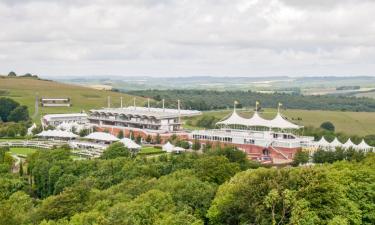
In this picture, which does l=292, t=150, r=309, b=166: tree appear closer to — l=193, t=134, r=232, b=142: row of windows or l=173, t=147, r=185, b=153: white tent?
l=173, t=147, r=185, b=153: white tent

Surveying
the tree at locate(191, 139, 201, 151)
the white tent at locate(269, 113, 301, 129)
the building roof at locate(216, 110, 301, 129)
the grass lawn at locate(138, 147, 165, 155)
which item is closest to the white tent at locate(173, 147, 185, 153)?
the grass lawn at locate(138, 147, 165, 155)

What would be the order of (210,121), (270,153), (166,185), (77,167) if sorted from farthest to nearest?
(210,121), (270,153), (77,167), (166,185)

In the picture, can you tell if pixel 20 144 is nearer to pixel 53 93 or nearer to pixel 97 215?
pixel 97 215

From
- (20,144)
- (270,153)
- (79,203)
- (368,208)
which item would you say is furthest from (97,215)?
(20,144)

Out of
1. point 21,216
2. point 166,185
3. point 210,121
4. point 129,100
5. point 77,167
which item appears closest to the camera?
point 21,216

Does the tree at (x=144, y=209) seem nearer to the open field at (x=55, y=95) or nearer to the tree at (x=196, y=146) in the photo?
the tree at (x=196, y=146)

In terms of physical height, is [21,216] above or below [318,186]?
below
